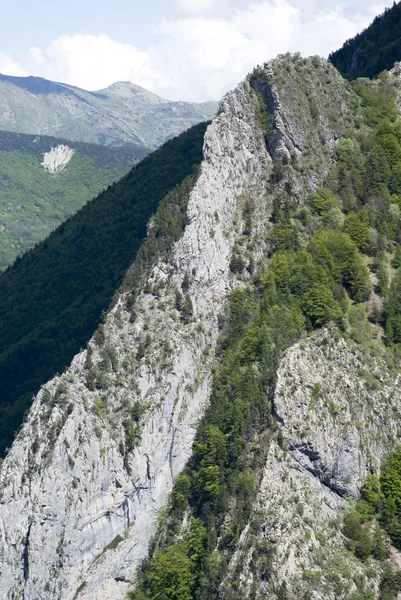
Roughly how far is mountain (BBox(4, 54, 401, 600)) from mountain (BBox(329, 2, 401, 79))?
38.7 metres

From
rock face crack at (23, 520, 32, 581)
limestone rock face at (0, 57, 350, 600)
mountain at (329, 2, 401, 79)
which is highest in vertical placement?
mountain at (329, 2, 401, 79)

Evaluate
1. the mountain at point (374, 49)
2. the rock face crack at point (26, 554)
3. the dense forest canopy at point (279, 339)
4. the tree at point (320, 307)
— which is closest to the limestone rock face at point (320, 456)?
the dense forest canopy at point (279, 339)

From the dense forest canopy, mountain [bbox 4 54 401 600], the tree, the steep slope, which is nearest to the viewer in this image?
mountain [bbox 4 54 401 600]

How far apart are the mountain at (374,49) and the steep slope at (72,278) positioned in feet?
110

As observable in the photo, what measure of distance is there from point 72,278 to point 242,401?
243 ft

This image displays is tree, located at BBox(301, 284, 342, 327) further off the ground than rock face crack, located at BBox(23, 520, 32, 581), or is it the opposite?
tree, located at BBox(301, 284, 342, 327)

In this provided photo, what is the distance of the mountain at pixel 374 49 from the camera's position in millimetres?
143125

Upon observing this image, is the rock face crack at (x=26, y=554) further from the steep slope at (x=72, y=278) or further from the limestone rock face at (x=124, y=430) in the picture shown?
the steep slope at (x=72, y=278)

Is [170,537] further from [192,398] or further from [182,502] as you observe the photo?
[192,398]

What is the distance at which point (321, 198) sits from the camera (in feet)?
337

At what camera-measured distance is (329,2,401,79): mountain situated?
470 ft

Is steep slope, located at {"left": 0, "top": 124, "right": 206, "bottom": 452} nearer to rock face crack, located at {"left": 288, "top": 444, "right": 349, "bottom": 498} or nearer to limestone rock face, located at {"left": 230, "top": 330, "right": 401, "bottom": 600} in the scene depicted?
limestone rock face, located at {"left": 230, "top": 330, "right": 401, "bottom": 600}

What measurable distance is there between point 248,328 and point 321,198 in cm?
2370

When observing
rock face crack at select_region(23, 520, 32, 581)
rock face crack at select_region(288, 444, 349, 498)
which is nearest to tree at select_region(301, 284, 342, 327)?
rock face crack at select_region(288, 444, 349, 498)
